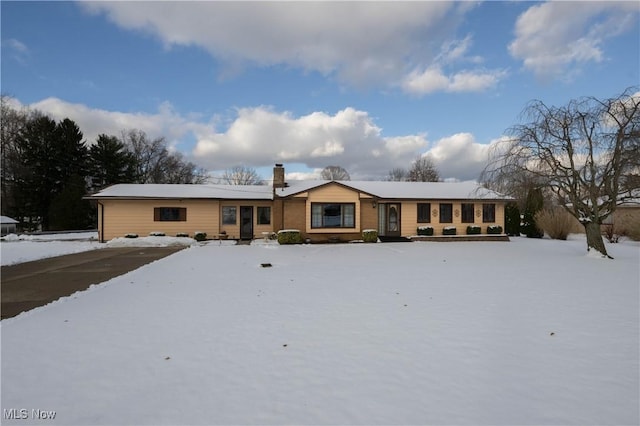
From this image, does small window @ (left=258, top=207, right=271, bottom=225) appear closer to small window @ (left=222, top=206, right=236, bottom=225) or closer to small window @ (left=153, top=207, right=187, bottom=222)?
small window @ (left=222, top=206, right=236, bottom=225)

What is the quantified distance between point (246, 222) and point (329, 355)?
18.1 metres

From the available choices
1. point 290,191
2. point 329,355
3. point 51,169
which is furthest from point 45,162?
point 329,355

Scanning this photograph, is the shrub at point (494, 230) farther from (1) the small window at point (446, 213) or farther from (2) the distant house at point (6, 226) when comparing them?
(2) the distant house at point (6, 226)

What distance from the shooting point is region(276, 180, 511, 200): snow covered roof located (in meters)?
21.5

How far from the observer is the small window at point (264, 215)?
2180 centimetres

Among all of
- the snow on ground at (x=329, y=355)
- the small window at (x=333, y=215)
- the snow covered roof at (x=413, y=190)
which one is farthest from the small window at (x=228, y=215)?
the snow on ground at (x=329, y=355)

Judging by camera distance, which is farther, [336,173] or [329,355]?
[336,173]

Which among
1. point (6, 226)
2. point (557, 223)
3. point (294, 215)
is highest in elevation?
point (294, 215)

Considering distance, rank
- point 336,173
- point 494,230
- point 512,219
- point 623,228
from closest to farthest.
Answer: point 494,230 < point 623,228 < point 512,219 < point 336,173

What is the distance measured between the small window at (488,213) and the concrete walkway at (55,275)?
64.7ft

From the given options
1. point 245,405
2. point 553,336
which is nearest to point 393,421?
point 245,405

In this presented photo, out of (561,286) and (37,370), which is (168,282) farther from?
(561,286)

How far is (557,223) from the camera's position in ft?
77.6

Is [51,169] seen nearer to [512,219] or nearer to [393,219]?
[393,219]
